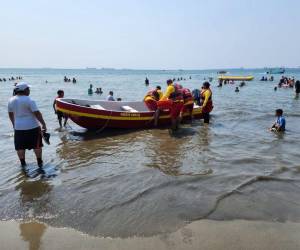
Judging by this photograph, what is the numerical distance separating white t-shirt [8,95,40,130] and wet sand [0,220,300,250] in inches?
91.3

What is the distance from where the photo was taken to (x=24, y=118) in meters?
6.27

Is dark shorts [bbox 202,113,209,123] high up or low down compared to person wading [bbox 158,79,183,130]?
down

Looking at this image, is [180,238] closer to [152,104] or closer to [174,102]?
[174,102]

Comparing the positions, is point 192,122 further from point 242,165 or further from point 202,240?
point 202,240

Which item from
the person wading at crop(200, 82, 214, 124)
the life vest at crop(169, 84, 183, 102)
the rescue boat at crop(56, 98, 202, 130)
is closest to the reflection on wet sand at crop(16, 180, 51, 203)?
the rescue boat at crop(56, 98, 202, 130)

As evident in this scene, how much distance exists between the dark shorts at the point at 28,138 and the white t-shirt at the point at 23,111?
82 mm

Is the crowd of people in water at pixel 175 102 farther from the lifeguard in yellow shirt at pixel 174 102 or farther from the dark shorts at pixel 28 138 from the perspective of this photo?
the dark shorts at pixel 28 138

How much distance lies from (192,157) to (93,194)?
3.11 meters

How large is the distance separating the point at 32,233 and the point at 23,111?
2766 millimetres

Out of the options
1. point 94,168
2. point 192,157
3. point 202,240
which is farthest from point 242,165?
point 202,240

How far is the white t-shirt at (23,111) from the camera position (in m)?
6.13

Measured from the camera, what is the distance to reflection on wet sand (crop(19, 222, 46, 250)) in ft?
12.6

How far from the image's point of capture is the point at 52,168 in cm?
696

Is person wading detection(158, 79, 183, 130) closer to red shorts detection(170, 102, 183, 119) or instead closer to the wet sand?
red shorts detection(170, 102, 183, 119)
